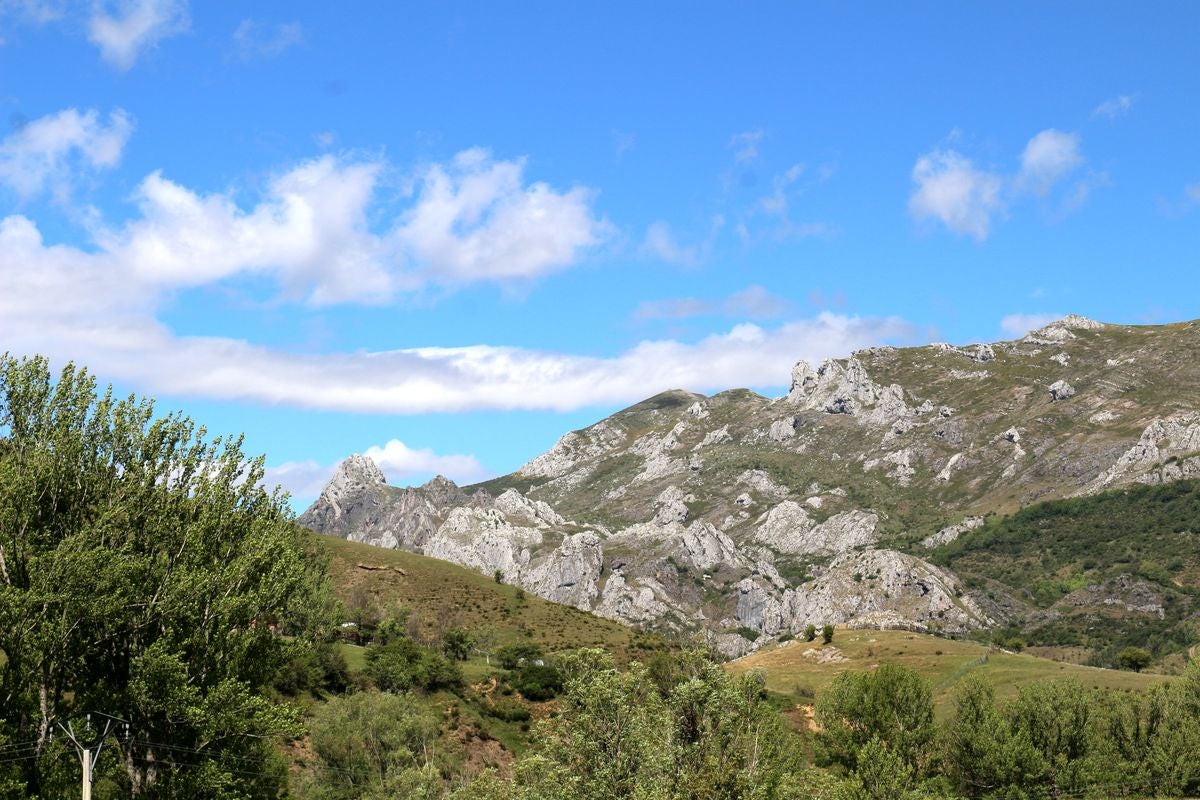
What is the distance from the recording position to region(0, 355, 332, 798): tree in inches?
1564

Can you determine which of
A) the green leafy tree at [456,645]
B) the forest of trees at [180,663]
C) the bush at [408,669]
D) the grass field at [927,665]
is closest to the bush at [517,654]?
the green leafy tree at [456,645]

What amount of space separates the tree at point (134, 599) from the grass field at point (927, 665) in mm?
97928

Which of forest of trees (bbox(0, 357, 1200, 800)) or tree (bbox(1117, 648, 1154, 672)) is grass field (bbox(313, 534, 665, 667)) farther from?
forest of trees (bbox(0, 357, 1200, 800))

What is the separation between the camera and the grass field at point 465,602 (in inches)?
5955

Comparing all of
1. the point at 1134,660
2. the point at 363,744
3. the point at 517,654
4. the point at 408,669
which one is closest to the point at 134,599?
the point at 363,744

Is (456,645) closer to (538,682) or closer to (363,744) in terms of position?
(538,682)

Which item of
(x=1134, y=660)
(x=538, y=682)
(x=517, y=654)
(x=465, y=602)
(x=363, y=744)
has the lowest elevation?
(x=1134, y=660)

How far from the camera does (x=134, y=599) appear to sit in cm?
4250

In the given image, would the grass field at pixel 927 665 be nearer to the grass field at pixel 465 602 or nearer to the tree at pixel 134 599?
the grass field at pixel 465 602

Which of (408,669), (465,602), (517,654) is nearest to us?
(408,669)

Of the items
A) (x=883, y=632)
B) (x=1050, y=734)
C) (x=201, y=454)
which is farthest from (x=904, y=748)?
(x=883, y=632)

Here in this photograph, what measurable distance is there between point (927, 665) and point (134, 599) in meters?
137

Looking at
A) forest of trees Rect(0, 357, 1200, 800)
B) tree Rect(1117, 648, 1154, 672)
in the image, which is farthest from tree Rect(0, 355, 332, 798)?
tree Rect(1117, 648, 1154, 672)

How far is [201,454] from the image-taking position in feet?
168
